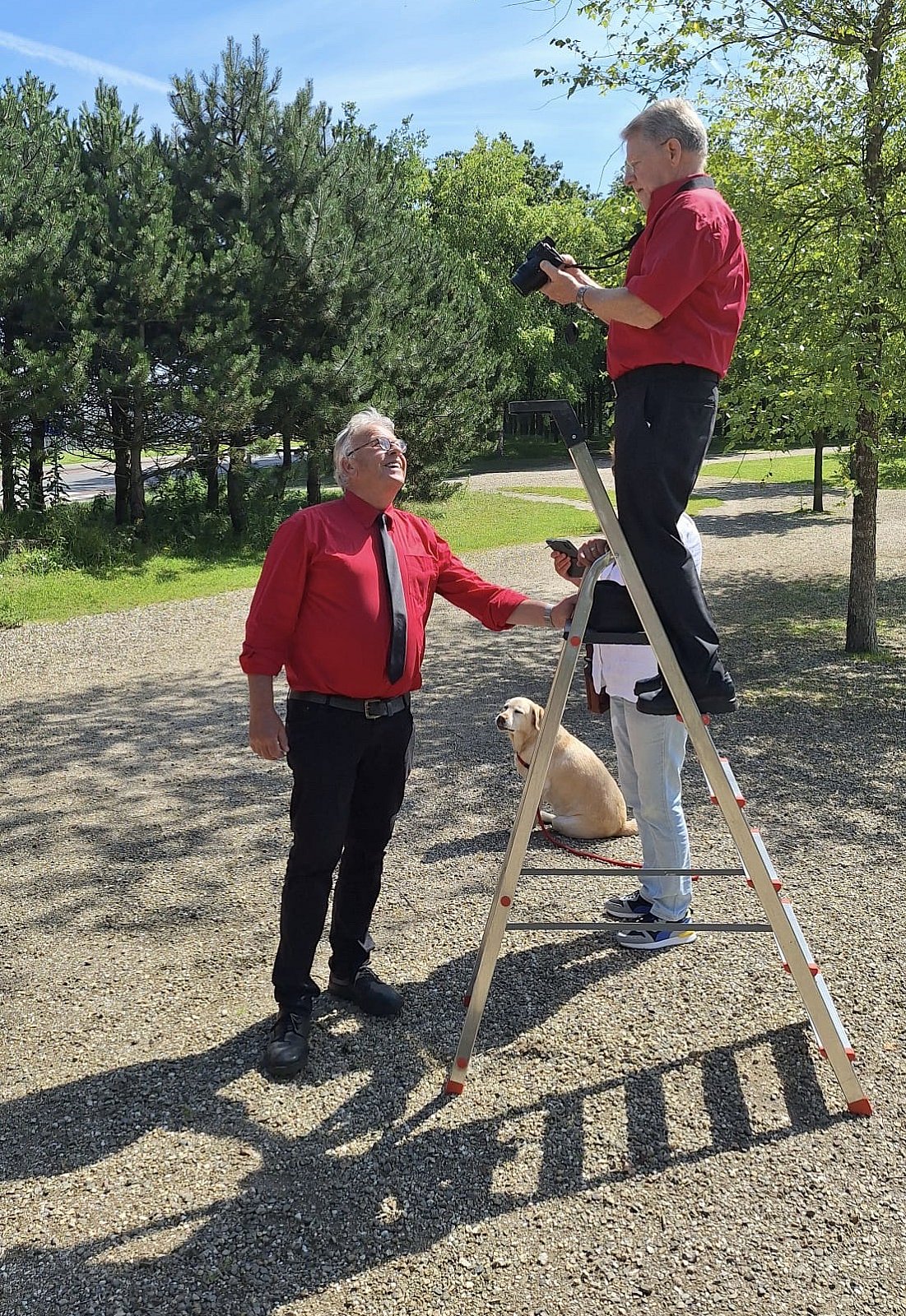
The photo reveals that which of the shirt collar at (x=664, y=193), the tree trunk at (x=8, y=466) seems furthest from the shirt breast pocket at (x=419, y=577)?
the tree trunk at (x=8, y=466)

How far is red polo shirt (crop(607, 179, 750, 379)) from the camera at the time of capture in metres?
2.72

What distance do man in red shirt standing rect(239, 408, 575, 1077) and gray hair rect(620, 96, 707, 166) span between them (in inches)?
49.6

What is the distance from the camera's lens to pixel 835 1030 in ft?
11.0

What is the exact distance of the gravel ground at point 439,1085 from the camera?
2811 millimetres

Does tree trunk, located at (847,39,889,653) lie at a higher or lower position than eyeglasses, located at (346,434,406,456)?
higher

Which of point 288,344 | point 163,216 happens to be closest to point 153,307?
point 163,216

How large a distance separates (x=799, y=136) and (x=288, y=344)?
977 centimetres

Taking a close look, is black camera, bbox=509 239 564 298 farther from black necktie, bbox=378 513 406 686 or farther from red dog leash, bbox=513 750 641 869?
red dog leash, bbox=513 750 641 869

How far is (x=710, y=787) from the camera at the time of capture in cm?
332

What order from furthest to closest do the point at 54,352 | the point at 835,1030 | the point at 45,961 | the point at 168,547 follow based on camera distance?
the point at 168,547 < the point at 54,352 < the point at 45,961 < the point at 835,1030

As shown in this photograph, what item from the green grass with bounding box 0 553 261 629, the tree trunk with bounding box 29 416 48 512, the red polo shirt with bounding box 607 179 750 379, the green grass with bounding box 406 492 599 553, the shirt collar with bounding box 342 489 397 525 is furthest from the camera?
the green grass with bounding box 406 492 599 553

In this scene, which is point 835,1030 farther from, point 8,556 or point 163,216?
point 163,216

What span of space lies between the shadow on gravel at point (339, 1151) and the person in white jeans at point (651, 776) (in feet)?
2.39

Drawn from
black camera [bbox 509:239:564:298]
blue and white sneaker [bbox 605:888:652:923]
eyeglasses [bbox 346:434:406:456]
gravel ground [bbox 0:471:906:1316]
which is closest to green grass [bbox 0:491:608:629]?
gravel ground [bbox 0:471:906:1316]
